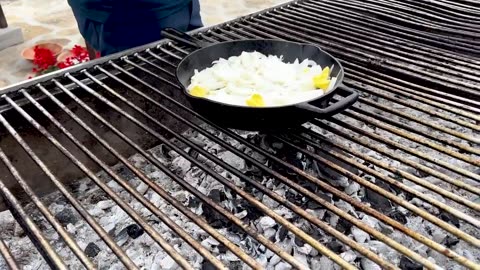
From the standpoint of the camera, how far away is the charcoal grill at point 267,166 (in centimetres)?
138

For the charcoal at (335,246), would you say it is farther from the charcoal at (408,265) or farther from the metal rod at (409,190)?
the metal rod at (409,190)

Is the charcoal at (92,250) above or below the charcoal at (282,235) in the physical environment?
below

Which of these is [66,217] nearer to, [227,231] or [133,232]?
[133,232]

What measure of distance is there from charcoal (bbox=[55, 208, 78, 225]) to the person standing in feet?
3.54

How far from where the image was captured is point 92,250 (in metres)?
1.70

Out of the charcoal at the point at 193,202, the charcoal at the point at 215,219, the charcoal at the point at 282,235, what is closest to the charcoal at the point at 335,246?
the charcoal at the point at 282,235

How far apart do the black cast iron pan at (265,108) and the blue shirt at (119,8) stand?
785 millimetres

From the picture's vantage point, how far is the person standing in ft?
8.18

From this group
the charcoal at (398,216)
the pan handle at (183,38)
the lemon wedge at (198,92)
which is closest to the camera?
the lemon wedge at (198,92)

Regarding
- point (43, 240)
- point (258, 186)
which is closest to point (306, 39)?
point (258, 186)

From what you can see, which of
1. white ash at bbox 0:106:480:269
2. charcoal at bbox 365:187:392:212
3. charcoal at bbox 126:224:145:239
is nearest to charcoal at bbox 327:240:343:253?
white ash at bbox 0:106:480:269

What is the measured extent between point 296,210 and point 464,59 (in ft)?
4.25

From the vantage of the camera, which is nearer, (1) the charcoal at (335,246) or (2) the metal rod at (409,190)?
(2) the metal rod at (409,190)

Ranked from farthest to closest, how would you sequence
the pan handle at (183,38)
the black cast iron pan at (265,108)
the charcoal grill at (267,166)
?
the pan handle at (183,38) < the black cast iron pan at (265,108) < the charcoal grill at (267,166)
